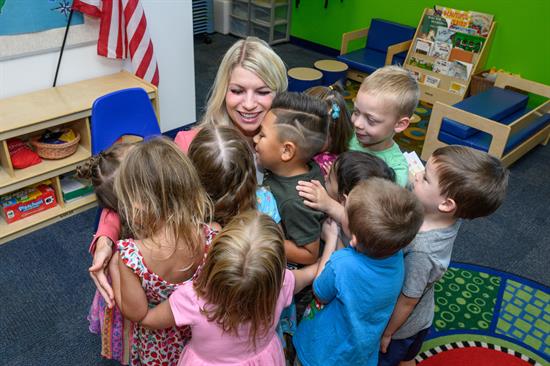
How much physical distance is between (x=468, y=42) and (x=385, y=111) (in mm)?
3696

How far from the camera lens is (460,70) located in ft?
15.3

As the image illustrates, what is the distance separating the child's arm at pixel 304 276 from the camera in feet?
4.45

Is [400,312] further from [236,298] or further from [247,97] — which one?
[247,97]

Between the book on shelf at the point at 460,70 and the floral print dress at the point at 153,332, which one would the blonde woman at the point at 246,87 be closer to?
the floral print dress at the point at 153,332

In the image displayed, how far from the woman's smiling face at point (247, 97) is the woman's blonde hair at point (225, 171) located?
1.26ft

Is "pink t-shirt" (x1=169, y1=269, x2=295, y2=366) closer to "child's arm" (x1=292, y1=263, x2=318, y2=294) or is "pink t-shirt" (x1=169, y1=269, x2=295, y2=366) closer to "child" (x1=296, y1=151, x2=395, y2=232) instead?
"child's arm" (x1=292, y1=263, x2=318, y2=294)

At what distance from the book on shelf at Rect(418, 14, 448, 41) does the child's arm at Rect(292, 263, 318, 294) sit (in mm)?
4261

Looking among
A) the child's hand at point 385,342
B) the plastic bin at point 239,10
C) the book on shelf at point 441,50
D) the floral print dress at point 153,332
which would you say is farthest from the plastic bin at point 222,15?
the child's hand at point 385,342

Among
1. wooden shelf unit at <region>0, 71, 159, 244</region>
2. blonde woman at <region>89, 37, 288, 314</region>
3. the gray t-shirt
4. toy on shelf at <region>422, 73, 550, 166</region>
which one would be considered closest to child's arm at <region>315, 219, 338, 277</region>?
the gray t-shirt

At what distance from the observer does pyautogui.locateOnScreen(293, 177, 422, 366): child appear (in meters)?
1.17

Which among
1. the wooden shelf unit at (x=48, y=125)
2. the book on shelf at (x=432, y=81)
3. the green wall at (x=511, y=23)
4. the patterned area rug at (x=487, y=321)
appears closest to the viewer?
the patterned area rug at (x=487, y=321)

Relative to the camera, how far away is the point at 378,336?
1.36 metres

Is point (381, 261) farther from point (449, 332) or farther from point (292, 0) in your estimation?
point (292, 0)

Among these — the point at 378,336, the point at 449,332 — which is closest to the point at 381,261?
the point at 378,336
